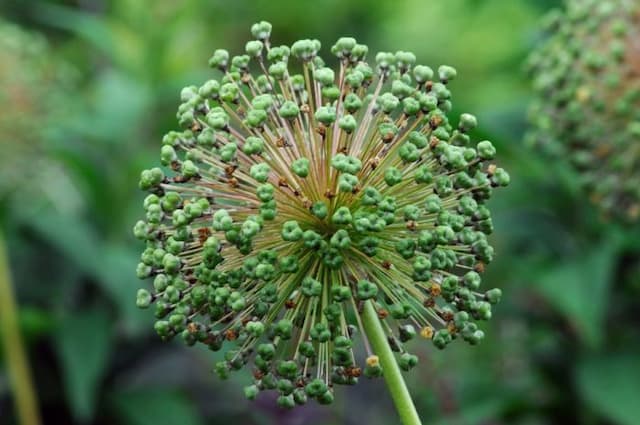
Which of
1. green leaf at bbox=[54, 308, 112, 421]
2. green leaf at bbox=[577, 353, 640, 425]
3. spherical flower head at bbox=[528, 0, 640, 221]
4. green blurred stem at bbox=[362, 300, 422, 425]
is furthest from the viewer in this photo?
green leaf at bbox=[54, 308, 112, 421]

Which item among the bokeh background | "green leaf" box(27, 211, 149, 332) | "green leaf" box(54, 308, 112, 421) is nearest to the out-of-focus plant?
the bokeh background

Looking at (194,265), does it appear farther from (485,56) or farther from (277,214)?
(485,56)

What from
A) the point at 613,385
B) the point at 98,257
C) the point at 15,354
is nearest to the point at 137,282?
the point at 98,257

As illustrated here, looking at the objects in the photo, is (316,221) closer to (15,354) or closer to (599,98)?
(599,98)

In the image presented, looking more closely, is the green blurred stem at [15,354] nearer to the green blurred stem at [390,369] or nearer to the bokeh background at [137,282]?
the bokeh background at [137,282]

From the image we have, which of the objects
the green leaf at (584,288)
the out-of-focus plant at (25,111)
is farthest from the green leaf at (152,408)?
the green leaf at (584,288)

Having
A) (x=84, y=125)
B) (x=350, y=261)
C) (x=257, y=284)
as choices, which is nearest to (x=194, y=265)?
(x=257, y=284)

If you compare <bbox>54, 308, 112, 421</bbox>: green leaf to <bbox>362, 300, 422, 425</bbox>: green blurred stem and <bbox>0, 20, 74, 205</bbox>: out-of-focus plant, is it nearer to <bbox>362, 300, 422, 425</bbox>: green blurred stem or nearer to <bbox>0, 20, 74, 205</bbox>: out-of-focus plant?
<bbox>0, 20, 74, 205</bbox>: out-of-focus plant
